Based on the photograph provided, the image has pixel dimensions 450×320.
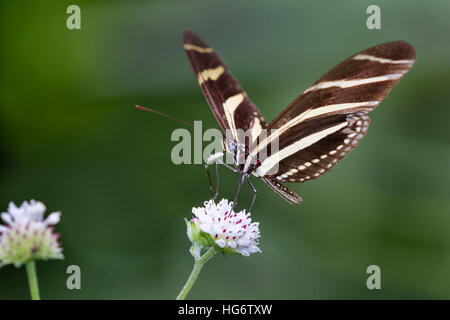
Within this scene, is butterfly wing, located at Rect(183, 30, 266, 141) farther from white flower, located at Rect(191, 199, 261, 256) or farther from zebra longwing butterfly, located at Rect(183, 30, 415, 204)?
white flower, located at Rect(191, 199, 261, 256)

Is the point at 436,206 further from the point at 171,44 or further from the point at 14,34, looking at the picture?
the point at 14,34

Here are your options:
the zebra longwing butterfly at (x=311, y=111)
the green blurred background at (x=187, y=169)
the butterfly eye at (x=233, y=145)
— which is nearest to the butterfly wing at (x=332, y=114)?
the zebra longwing butterfly at (x=311, y=111)

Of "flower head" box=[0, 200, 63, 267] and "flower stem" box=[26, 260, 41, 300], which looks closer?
"flower stem" box=[26, 260, 41, 300]

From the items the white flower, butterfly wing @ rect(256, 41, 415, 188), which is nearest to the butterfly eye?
butterfly wing @ rect(256, 41, 415, 188)

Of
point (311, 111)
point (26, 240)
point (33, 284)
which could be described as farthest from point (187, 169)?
point (33, 284)

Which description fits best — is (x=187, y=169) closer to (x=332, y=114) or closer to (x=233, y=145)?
(x=233, y=145)

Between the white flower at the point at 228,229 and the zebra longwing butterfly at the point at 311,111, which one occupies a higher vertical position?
the zebra longwing butterfly at the point at 311,111

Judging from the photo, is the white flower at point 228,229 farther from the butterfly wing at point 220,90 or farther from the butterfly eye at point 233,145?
the butterfly wing at point 220,90

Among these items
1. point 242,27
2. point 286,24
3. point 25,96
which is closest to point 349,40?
point 286,24
